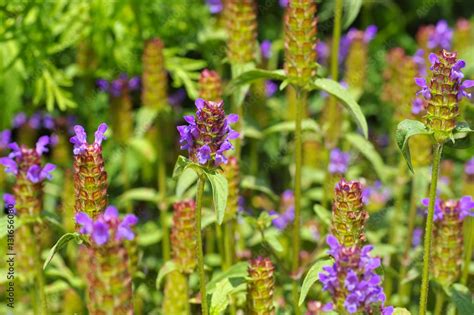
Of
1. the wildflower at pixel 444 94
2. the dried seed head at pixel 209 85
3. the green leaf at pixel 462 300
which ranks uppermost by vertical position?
the dried seed head at pixel 209 85

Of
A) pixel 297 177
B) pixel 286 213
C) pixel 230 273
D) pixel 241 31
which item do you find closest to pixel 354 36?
pixel 286 213

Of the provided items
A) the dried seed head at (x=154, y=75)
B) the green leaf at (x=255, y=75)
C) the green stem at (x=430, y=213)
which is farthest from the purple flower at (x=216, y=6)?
the green stem at (x=430, y=213)

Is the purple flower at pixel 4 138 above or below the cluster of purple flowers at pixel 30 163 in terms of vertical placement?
above

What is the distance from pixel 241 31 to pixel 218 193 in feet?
4.56

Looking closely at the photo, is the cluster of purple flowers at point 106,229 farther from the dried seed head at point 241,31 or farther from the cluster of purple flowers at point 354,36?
the cluster of purple flowers at point 354,36

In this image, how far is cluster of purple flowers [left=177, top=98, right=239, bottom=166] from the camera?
2418 millimetres

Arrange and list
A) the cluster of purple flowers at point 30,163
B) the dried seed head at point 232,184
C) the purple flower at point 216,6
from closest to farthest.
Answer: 1. the cluster of purple flowers at point 30,163
2. the dried seed head at point 232,184
3. the purple flower at point 216,6

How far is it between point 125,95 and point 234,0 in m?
1.19

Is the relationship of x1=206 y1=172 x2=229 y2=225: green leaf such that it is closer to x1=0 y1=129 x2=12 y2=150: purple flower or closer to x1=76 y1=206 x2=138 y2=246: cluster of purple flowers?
x1=76 y1=206 x2=138 y2=246: cluster of purple flowers

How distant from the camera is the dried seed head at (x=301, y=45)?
3.06 m

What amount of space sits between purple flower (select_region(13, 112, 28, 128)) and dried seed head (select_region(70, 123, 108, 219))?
264 cm

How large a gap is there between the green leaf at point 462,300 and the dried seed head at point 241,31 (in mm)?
1438

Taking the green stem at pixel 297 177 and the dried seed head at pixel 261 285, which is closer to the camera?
the dried seed head at pixel 261 285

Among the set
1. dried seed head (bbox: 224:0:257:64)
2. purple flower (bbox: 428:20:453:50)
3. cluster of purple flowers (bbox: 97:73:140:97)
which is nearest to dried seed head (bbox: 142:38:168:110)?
cluster of purple flowers (bbox: 97:73:140:97)
